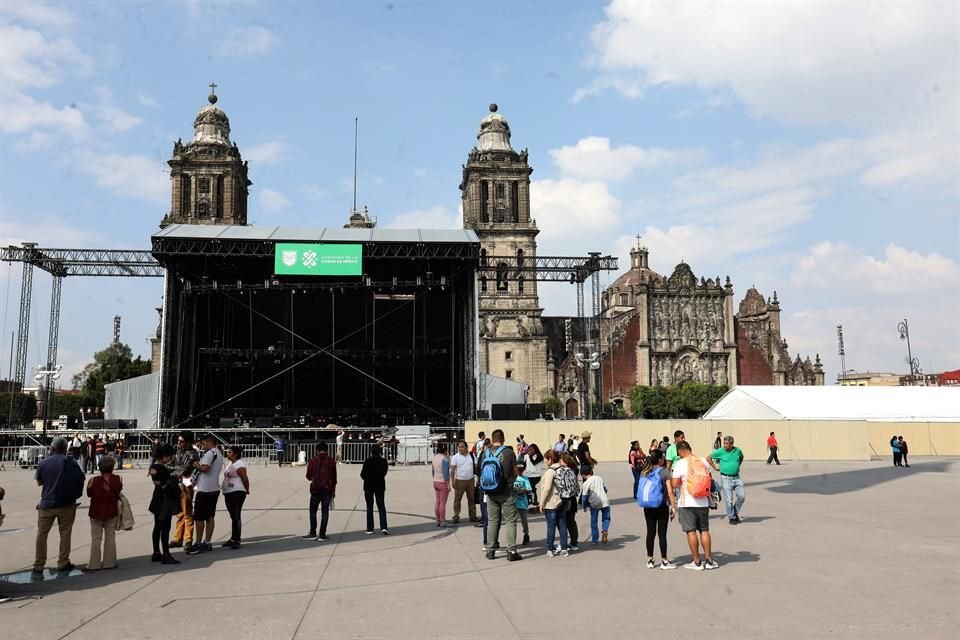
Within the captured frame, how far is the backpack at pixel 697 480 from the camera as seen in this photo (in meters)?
8.14

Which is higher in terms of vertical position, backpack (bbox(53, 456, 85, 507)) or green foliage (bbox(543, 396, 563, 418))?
green foliage (bbox(543, 396, 563, 418))

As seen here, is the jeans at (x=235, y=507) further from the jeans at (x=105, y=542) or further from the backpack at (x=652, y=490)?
the backpack at (x=652, y=490)

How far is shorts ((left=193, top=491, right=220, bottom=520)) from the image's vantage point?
382 inches

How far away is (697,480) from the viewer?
818cm

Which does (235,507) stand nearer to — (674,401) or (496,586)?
(496,586)

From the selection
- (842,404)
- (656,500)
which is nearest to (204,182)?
(842,404)

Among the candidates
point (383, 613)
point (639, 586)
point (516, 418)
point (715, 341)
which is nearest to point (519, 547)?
point (639, 586)

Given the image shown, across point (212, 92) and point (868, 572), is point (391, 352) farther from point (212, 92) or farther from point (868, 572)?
point (212, 92)

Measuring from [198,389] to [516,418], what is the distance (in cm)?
1563

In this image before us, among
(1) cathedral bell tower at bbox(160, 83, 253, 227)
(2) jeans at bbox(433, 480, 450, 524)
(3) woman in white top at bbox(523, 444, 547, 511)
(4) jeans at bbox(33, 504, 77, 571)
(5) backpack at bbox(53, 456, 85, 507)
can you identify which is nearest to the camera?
(4) jeans at bbox(33, 504, 77, 571)

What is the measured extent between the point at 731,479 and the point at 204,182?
57.0 meters

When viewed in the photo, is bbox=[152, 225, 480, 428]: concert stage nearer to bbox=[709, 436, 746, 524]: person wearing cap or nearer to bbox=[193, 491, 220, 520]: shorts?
bbox=[709, 436, 746, 524]: person wearing cap

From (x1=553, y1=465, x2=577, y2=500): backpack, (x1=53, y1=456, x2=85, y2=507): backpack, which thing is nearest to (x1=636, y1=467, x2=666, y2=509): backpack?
(x1=553, y1=465, x2=577, y2=500): backpack

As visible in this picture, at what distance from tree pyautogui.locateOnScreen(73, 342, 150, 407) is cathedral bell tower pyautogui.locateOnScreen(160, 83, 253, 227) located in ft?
72.3
